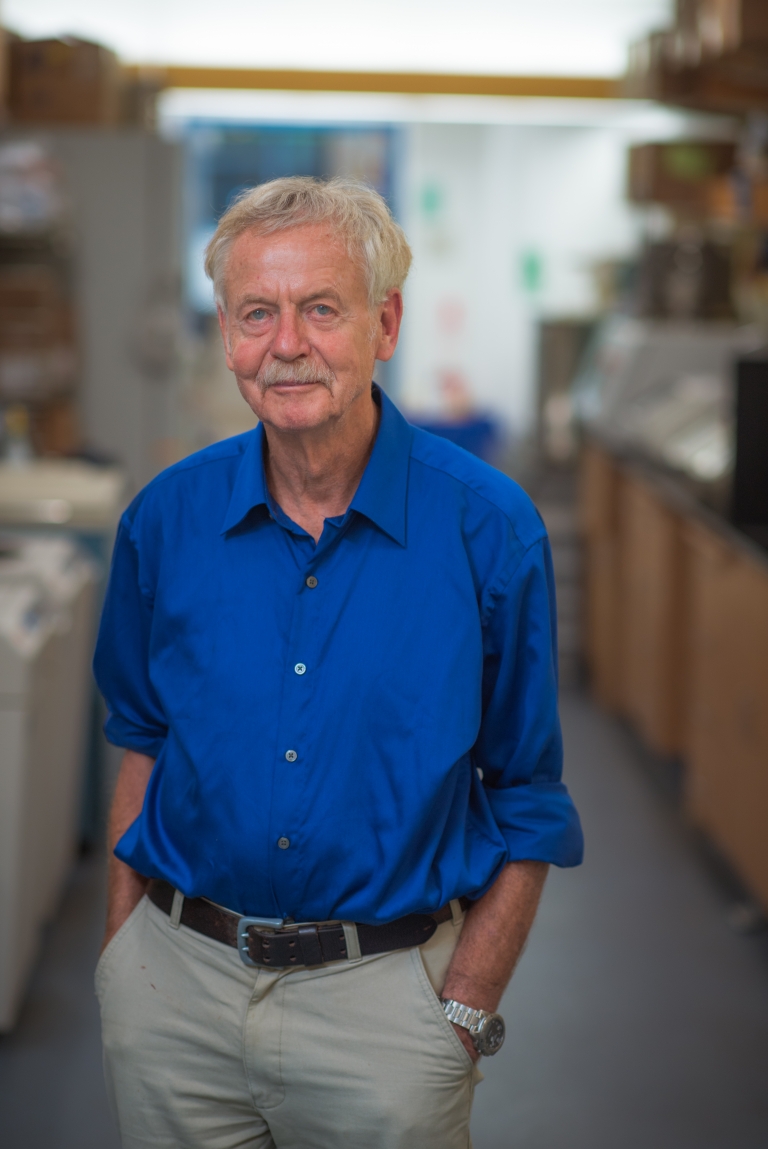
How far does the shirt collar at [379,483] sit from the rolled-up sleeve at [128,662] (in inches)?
7.2

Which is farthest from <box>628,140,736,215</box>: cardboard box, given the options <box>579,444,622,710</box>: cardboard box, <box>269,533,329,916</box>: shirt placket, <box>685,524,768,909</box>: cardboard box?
<box>269,533,329,916</box>: shirt placket

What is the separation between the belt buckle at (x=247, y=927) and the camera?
133cm

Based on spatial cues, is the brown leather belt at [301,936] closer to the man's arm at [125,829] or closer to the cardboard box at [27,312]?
the man's arm at [125,829]

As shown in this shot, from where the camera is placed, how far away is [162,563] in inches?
55.7

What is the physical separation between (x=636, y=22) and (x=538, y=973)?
6372 millimetres

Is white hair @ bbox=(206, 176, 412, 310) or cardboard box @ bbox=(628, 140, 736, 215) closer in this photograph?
white hair @ bbox=(206, 176, 412, 310)

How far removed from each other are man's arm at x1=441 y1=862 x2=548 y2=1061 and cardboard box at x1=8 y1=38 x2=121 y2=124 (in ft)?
16.1

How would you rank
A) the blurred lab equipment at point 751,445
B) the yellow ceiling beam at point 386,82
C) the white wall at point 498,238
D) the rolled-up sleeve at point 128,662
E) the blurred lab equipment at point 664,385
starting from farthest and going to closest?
the white wall at point 498,238, the yellow ceiling beam at point 386,82, the blurred lab equipment at point 664,385, the blurred lab equipment at point 751,445, the rolled-up sleeve at point 128,662

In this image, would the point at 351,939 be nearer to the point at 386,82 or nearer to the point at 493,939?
the point at 493,939

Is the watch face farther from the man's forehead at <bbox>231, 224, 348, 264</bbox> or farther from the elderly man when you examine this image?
the man's forehead at <bbox>231, 224, 348, 264</bbox>

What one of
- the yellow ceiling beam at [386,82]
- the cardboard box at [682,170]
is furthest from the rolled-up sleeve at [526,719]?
the yellow ceiling beam at [386,82]

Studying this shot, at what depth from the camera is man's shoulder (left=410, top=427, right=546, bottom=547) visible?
4.46 ft

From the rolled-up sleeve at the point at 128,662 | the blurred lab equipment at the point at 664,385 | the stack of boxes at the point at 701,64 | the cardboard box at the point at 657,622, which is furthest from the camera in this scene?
the blurred lab equipment at the point at 664,385

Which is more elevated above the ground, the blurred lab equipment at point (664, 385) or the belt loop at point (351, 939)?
the blurred lab equipment at point (664, 385)
